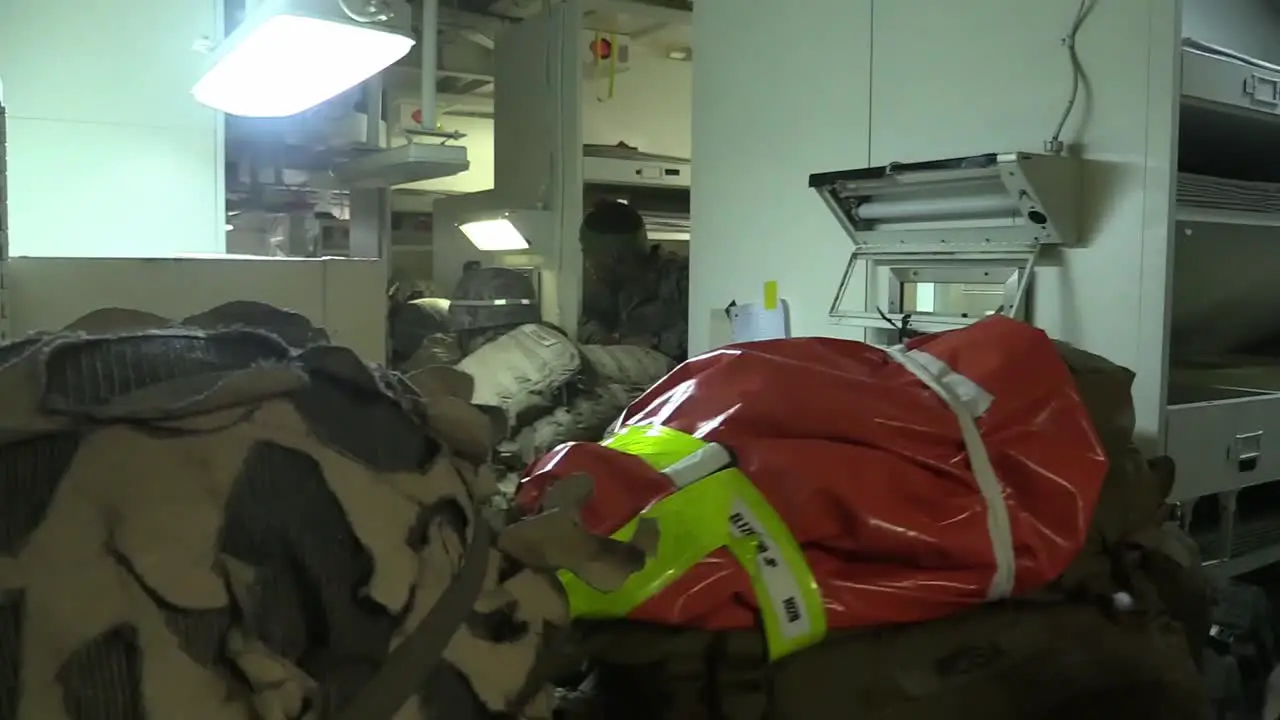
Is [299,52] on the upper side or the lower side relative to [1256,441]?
upper

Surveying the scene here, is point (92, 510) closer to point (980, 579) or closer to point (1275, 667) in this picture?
point (980, 579)

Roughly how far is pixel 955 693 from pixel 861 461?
0.71ft

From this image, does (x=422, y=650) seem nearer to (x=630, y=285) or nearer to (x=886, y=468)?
(x=886, y=468)

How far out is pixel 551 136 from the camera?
3.65 meters

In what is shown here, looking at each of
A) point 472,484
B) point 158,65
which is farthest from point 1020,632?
point 158,65

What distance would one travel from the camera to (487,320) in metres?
3.55

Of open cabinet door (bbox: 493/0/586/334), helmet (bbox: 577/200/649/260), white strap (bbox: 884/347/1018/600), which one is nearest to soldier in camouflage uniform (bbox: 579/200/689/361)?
helmet (bbox: 577/200/649/260)

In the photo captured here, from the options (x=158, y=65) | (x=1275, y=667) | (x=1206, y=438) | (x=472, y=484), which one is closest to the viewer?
(x=472, y=484)

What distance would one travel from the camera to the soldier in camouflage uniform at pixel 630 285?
11.1 ft

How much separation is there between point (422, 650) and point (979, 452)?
2.00 feet

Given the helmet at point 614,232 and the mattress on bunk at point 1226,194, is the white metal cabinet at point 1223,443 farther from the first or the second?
the helmet at point 614,232

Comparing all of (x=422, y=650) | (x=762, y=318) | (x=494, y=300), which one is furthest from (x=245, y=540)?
(x=494, y=300)

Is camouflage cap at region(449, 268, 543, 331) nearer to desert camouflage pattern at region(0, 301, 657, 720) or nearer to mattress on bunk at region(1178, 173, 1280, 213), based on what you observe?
mattress on bunk at region(1178, 173, 1280, 213)

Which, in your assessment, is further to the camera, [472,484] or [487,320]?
[487,320]
